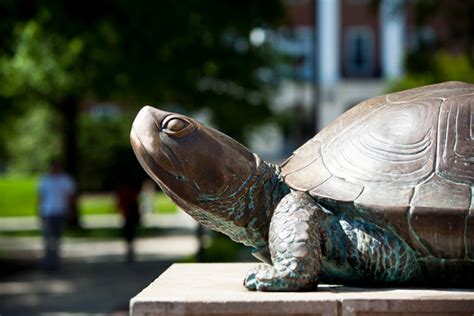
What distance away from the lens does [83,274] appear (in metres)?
16.4

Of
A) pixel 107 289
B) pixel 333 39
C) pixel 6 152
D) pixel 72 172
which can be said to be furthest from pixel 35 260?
pixel 6 152

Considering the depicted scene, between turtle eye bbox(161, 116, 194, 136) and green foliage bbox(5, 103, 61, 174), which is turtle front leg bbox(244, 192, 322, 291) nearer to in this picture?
turtle eye bbox(161, 116, 194, 136)

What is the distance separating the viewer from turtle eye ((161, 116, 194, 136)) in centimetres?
522

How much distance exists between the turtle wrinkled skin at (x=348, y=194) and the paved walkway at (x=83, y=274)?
259 inches

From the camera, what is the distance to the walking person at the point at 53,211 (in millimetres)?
16719

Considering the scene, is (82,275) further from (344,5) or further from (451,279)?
(344,5)

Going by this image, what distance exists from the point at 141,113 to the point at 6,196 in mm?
36247

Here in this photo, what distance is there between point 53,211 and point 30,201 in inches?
915

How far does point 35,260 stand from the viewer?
1919 centimetres

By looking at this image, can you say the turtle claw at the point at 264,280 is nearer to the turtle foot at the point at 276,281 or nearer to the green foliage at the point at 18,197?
the turtle foot at the point at 276,281

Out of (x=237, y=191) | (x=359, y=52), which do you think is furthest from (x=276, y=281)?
(x=359, y=52)

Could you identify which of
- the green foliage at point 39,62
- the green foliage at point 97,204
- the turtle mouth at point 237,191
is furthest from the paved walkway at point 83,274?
the green foliage at point 97,204

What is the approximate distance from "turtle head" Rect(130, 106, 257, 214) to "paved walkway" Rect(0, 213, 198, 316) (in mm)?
6625

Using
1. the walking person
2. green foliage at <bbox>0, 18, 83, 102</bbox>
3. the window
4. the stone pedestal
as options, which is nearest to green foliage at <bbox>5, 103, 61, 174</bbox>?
the window
